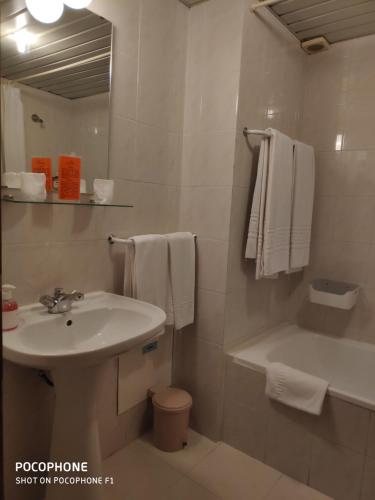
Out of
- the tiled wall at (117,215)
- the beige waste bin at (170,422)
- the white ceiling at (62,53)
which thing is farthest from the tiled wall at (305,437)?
the white ceiling at (62,53)

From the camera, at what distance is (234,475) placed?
168cm

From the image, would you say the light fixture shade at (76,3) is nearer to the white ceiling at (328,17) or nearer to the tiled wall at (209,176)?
the tiled wall at (209,176)

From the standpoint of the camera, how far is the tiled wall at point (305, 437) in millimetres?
1506

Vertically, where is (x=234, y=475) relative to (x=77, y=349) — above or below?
below

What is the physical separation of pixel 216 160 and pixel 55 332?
3.65 feet

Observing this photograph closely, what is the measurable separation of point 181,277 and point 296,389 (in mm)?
754

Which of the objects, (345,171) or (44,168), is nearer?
(44,168)

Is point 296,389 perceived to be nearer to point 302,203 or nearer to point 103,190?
point 302,203

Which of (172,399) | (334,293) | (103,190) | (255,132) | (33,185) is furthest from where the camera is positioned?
(334,293)

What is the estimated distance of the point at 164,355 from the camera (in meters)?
2.00

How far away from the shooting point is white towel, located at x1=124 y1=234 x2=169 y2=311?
1609 mm

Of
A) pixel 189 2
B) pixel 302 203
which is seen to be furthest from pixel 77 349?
pixel 189 2

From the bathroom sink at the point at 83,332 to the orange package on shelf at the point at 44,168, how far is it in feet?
1.57

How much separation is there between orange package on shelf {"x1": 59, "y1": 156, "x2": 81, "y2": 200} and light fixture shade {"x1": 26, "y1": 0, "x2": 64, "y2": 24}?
513mm
